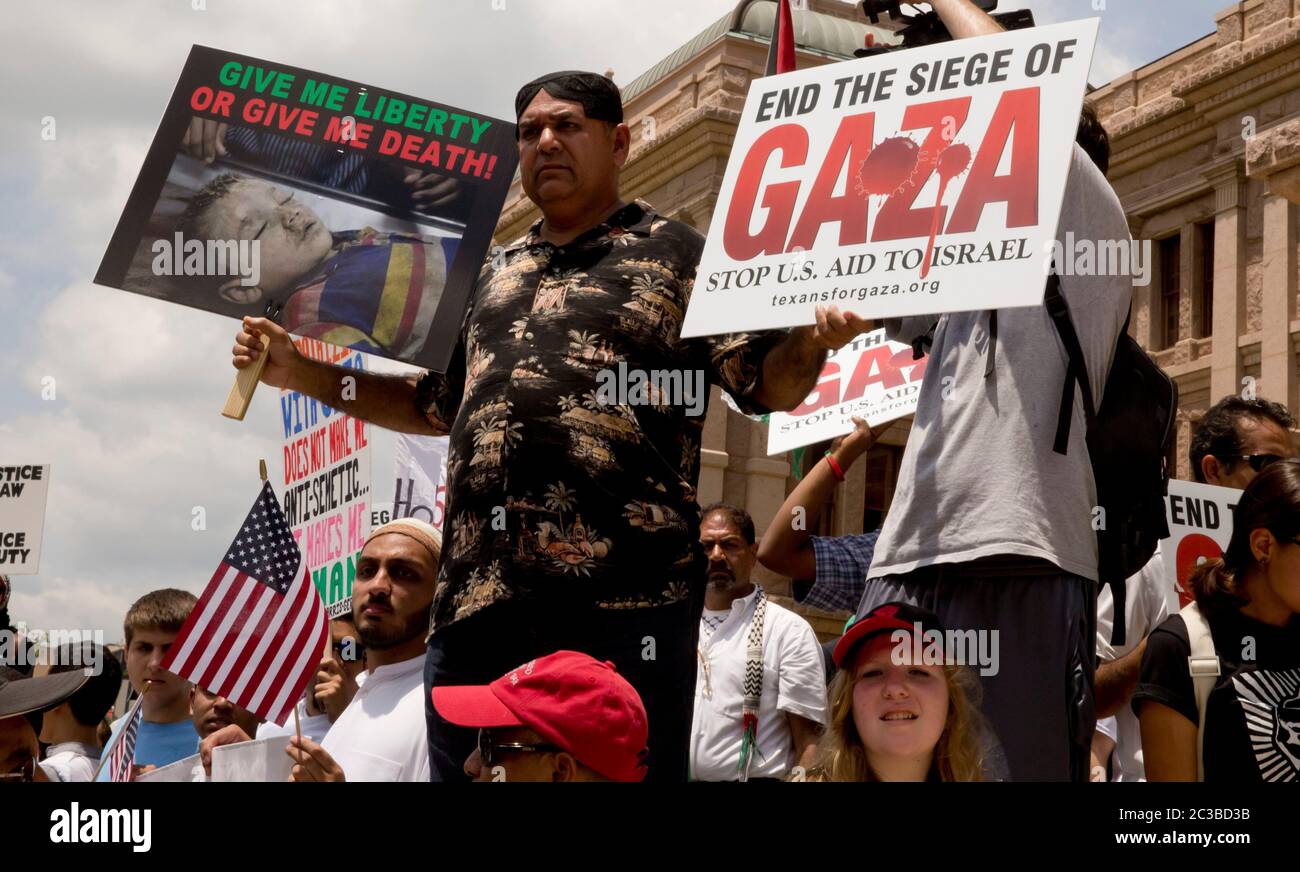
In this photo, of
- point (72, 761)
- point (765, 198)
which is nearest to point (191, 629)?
point (72, 761)

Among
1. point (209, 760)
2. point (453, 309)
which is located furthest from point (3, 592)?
point (453, 309)

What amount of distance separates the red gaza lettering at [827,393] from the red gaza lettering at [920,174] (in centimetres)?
317

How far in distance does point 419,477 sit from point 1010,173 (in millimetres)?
5180

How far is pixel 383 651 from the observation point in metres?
5.46

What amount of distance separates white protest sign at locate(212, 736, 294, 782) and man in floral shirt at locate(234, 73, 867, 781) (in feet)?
2.11

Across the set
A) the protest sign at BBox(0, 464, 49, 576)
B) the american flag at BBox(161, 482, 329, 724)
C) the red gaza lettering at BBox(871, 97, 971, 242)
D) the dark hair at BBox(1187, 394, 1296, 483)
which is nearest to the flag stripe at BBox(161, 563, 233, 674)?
the american flag at BBox(161, 482, 329, 724)

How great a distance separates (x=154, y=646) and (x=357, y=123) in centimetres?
263

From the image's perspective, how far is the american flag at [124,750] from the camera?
586cm

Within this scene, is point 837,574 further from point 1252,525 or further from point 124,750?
point 124,750

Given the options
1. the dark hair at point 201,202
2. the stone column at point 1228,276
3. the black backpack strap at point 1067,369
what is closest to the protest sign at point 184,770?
the dark hair at point 201,202

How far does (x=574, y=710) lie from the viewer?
11.2 ft

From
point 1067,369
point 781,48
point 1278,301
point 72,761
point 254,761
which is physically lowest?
point 72,761

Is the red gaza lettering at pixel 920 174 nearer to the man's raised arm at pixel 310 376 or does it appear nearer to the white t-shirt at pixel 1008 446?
the white t-shirt at pixel 1008 446

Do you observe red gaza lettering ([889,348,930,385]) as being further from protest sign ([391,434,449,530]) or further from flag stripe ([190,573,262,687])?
flag stripe ([190,573,262,687])
